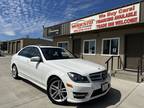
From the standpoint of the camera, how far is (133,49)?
10.5 meters

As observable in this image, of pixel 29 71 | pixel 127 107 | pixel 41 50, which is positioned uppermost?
pixel 41 50

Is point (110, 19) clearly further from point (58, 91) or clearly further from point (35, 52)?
point (58, 91)

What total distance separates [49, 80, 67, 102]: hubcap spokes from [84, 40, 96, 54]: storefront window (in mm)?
8509

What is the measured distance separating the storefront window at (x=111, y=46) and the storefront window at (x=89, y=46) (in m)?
1.09

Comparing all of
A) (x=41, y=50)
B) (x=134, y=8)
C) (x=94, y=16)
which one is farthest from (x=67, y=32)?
(x=41, y=50)

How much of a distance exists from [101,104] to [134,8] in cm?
603

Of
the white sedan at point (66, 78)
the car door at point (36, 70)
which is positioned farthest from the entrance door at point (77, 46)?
the white sedan at point (66, 78)

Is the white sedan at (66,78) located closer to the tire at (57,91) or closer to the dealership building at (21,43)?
the tire at (57,91)

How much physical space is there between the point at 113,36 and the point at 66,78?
7743 millimetres

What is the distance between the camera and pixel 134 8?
902 centimetres

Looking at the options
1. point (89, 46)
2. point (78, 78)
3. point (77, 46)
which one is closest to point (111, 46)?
point (89, 46)

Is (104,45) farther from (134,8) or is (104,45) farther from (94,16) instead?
(134,8)

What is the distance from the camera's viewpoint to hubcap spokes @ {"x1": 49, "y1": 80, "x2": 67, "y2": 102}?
4832 mm

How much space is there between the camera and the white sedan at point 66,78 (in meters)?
4.48
